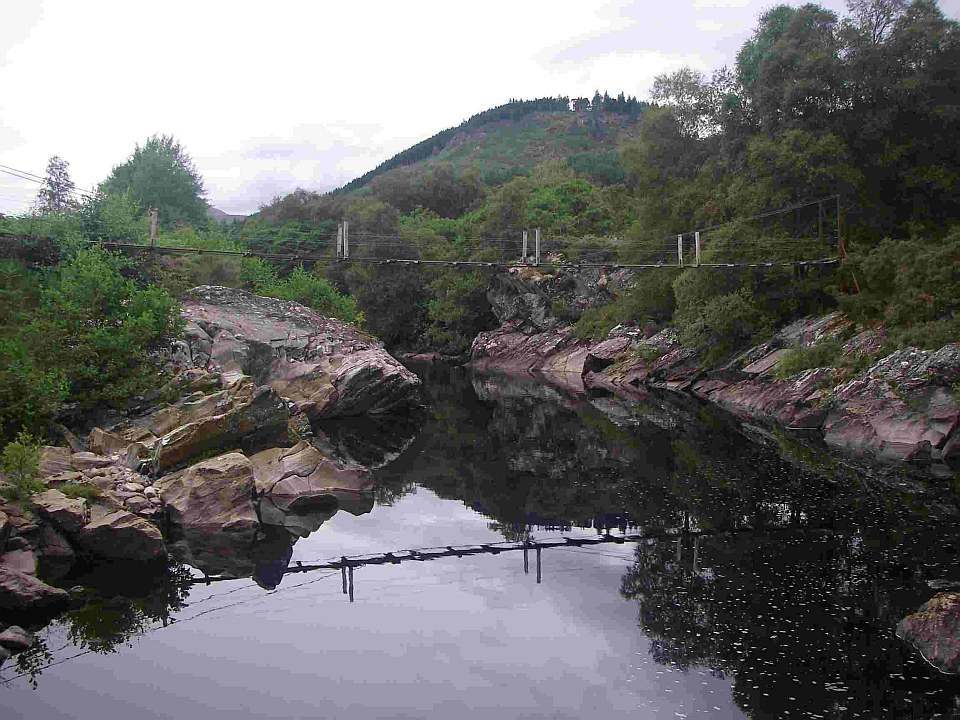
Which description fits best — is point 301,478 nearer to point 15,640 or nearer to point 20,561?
point 20,561

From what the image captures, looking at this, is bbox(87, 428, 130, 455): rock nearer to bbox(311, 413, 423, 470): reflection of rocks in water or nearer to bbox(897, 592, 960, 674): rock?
bbox(311, 413, 423, 470): reflection of rocks in water

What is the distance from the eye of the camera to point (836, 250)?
2958cm

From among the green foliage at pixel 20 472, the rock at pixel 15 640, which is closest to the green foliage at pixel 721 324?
the green foliage at pixel 20 472

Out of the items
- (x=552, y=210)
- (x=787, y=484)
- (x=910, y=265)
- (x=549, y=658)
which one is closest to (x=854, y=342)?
(x=910, y=265)

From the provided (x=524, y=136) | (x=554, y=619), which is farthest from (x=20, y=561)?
(x=524, y=136)

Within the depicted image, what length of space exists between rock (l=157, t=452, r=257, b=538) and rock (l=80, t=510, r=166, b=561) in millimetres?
1277

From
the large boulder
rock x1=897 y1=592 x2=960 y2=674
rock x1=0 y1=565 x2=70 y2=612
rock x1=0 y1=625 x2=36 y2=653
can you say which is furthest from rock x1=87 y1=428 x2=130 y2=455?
rock x1=897 y1=592 x2=960 y2=674

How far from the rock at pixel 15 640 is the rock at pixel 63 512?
2.84 m

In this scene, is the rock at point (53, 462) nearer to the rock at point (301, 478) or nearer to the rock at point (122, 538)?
the rock at point (122, 538)

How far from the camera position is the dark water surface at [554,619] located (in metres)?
8.85

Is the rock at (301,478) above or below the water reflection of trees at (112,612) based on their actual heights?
above

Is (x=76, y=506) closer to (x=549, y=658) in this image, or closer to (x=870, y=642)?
(x=549, y=658)

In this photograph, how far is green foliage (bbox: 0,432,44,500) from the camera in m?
12.7

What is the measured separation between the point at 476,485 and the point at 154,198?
53374mm
